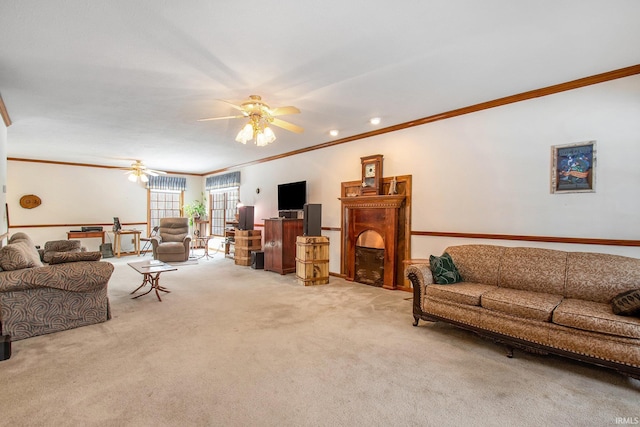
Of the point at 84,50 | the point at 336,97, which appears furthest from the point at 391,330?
the point at 84,50

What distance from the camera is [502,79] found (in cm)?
303

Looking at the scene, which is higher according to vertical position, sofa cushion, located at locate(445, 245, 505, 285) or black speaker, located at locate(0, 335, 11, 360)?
sofa cushion, located at locate(445, 245, 505, 285)

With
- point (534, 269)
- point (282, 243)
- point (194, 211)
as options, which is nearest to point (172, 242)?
point (194, 211)

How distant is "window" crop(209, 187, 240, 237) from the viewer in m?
8.84

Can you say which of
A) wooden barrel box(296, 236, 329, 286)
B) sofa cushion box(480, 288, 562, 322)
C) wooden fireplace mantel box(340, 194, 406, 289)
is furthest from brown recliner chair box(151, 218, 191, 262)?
sofa cushion box(480, 288, 562, 322)

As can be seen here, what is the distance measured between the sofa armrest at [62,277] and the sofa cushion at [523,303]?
385cm

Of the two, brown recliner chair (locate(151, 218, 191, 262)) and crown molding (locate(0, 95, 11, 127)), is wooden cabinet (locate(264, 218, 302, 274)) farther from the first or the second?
crown molding (locate(0, 95, 11, 127))

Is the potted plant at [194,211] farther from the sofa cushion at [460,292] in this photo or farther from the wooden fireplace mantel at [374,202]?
the sofa cushion at [460,292]

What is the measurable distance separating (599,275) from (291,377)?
2.75 m

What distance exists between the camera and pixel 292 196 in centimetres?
625

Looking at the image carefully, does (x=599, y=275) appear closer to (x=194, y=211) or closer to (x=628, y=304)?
(x=628, y=304)

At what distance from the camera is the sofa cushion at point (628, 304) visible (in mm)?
2113

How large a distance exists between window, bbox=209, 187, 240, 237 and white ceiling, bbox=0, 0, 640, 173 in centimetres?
469

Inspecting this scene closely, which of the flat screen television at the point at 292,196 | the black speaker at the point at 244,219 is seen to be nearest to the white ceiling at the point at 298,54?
the flat screen television at the point at 292,196
